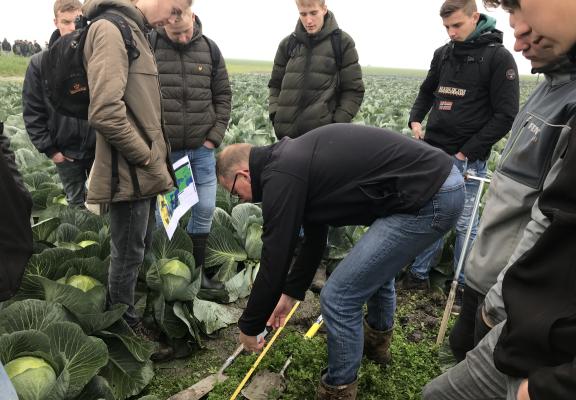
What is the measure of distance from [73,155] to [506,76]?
3475 mm

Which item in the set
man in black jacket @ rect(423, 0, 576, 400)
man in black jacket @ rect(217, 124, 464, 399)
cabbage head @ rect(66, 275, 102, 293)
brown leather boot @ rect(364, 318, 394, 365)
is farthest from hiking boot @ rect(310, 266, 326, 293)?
man in black jacket @ rect(423, 0, 576, 400)

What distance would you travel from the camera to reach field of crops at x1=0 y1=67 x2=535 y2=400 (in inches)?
86.5

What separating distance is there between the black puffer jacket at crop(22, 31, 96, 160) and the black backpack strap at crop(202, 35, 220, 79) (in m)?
1.14

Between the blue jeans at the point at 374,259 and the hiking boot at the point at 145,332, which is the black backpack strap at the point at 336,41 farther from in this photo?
the hiking boot at the point at 145,332

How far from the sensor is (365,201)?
7.29 feet

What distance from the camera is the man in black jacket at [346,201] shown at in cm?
204

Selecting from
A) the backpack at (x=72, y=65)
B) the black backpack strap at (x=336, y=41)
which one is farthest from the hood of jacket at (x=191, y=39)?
the black backpack strap at (x=336, y=41)

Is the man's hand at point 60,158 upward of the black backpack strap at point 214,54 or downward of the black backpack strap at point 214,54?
downward

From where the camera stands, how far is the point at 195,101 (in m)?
3.50

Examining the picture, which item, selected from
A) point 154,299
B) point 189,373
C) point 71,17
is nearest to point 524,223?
point 189,373

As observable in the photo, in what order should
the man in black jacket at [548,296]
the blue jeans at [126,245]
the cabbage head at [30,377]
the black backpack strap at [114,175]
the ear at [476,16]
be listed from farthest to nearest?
the ear at [476,16] < the blue jeans at [126,245] < the black backpack strap at [114,175] < the cabbage head at [30,377] < the man in black jacket at [548,296]

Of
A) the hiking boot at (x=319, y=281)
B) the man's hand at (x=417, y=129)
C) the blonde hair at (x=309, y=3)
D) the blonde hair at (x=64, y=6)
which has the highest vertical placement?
the blonde hair at (x=309, y=3)

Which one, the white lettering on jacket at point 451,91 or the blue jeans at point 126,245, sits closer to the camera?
the blue jeans at point 126,245

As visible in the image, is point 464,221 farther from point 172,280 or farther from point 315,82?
point 172,280
